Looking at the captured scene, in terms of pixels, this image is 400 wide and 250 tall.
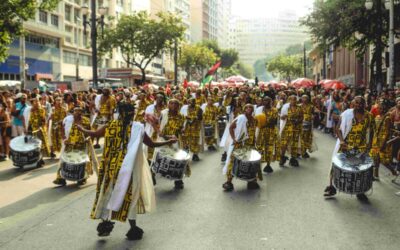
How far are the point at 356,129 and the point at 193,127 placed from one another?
5.72 metres

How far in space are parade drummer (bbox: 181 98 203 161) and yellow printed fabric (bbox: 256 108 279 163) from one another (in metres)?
2.19

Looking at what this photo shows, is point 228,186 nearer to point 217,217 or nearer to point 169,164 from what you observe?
point 169,164

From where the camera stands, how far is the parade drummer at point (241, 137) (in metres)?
9.73

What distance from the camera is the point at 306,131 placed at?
45.5 feet

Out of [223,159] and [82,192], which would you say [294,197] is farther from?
[223,159]

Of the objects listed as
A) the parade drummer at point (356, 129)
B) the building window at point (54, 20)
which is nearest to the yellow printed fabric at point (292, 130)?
the parade drummer at point (356, 129)

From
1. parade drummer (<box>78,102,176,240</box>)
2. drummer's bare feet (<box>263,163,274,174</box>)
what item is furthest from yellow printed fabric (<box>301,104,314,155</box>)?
parade drummer (<box>78,102,176,240</box>)

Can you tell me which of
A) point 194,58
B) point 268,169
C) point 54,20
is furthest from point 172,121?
point 194,58

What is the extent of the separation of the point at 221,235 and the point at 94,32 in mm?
18311

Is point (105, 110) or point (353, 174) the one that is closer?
point (353, 174)

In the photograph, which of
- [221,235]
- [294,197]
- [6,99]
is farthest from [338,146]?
[6,99]

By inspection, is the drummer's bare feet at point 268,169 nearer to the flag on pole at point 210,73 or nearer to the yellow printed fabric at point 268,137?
the yellow printed fabric at point 268,137

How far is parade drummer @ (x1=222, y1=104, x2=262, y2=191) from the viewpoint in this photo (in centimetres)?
973

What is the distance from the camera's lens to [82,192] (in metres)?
9.70
